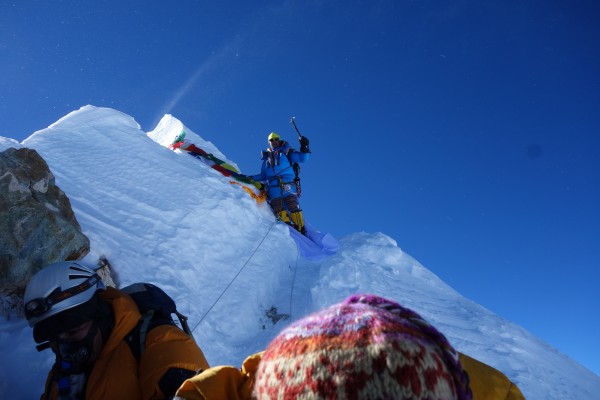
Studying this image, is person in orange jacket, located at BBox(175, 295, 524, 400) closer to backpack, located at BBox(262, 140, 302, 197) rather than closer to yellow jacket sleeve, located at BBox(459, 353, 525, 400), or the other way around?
yellow jacket sleeve, located at BBox(459, 353, 525, 400)

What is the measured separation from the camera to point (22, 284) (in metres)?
3.08

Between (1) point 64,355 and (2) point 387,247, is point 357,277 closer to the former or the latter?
(2) point 387,247

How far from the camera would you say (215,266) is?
5918mm

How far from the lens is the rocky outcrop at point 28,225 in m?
3.06

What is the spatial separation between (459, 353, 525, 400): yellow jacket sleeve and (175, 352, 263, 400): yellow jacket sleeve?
0.76 m

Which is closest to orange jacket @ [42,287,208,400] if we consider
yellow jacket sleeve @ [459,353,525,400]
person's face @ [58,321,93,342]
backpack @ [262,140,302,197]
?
person's face @ [58,321,93,342]

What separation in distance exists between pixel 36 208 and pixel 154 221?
8.42 ft

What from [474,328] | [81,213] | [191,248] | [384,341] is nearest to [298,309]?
[191,248]

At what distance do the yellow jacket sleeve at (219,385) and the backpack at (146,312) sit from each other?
98 cm

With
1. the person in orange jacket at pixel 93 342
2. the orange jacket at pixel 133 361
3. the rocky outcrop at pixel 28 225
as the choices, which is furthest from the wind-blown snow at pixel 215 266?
the orange jacket at pixel 133 361

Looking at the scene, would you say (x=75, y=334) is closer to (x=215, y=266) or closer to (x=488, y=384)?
(x=488, y=384)

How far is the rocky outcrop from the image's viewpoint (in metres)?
3.06

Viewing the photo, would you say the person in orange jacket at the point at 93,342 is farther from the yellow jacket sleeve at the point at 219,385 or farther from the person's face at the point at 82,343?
the yellow jacket sleeve at the point at 219,385

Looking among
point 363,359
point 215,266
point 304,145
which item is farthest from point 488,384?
point 304,145
